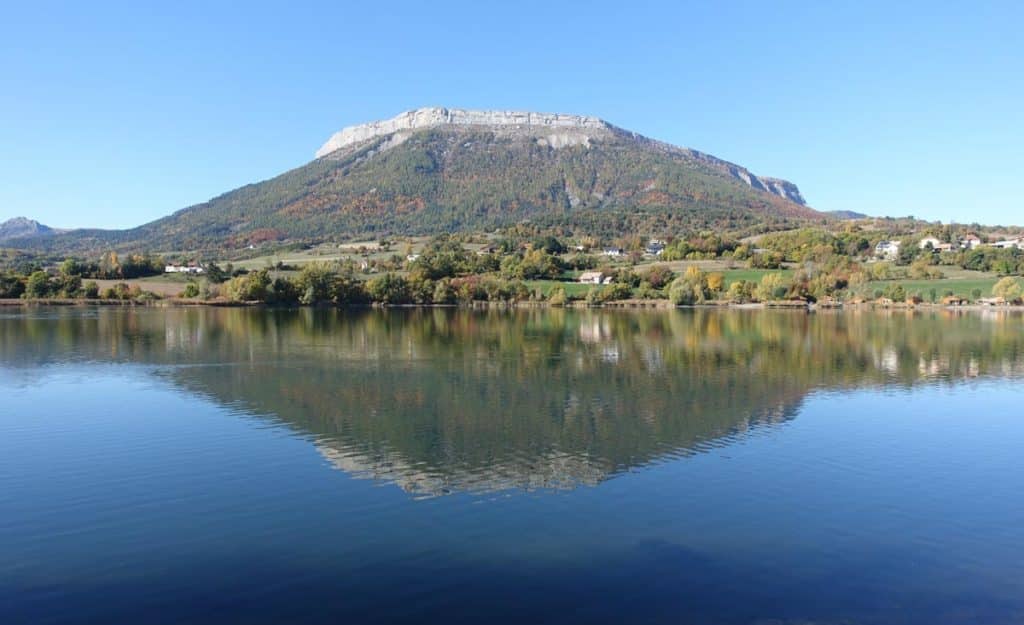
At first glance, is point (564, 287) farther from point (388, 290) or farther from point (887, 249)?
point (887, 249)

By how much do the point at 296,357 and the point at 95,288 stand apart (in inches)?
2966

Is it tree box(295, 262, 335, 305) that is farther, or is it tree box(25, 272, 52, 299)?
tree box(295, 262, 335, 305)

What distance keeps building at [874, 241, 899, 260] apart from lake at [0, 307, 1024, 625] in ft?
360

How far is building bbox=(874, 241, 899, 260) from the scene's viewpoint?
133 meters

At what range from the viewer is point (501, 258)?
13350cm

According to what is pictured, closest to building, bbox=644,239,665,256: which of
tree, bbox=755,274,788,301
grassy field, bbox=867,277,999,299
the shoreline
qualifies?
tree, bbox=755,274,788,301

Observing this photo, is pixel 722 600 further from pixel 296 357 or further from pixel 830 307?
pixel 830 307

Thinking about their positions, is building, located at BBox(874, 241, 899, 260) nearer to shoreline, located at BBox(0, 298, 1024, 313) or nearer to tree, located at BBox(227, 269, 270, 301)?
shoreline, located at BBox(0, 298, 1024, 313)

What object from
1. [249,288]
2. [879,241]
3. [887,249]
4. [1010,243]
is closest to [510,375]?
[249,288]

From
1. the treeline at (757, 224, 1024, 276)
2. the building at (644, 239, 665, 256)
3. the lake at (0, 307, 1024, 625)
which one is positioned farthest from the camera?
the building at (644, 239, 665, 256)

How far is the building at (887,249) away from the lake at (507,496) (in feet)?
360

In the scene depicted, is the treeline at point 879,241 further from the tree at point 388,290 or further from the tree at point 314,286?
the tree at point 314,286

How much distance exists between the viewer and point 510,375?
3431cm

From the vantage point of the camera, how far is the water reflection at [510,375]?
19375 mm
